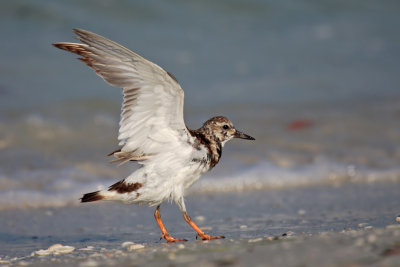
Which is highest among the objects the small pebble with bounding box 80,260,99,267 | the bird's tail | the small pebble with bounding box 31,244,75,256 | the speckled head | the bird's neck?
the speckled head

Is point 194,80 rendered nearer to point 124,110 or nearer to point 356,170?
point 356,170

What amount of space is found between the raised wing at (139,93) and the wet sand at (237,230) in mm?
806

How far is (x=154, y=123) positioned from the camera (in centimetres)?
446

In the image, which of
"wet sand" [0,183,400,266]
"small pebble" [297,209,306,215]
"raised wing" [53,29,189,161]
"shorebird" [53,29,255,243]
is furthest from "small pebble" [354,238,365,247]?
"small pebble" [297,209,306,215]

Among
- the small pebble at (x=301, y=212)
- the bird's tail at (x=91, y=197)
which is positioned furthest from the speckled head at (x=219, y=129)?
the bird's tail at (x=91, y=197)

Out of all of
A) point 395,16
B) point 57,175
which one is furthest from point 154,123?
point 395,16

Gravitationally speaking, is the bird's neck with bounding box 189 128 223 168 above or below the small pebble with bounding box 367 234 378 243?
above

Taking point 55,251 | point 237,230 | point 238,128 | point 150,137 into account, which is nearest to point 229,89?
point 238,128

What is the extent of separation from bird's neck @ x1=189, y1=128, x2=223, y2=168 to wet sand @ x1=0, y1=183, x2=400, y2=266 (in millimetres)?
627

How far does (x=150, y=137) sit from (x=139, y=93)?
0.41 meters

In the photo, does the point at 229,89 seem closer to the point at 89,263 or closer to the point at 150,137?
the point at 150,137

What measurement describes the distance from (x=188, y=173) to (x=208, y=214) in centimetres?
124

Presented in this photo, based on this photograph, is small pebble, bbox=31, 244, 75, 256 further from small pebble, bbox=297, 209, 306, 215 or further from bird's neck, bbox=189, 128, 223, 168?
small pebble, bbox=297, 209, 306, 215

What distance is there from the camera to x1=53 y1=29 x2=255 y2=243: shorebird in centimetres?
418
